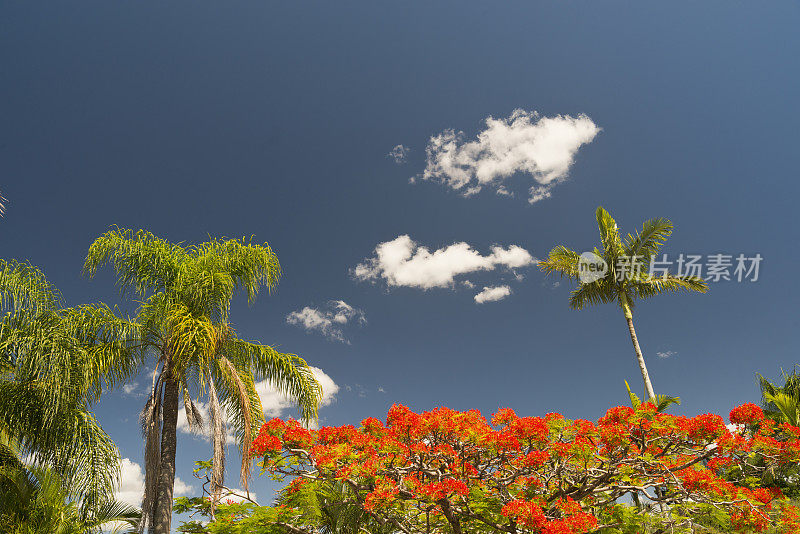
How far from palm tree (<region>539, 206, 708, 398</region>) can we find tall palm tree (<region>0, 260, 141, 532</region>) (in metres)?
17.1

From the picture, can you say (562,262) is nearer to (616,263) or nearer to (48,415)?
(616,263)

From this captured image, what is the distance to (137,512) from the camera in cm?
1228

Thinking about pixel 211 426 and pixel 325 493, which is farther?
pixel 211 426

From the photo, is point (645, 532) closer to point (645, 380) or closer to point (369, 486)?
point (369, 486)

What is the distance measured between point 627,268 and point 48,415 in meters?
19.7

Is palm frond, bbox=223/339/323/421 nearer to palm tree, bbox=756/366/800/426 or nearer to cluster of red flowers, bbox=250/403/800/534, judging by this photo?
cluster of red flowers, bbox=250/403/800/534

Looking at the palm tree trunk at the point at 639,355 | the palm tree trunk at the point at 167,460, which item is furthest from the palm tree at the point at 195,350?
the palm tree trunk at the point at 639,355

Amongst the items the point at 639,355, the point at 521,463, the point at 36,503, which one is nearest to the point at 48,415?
the point at 36,503

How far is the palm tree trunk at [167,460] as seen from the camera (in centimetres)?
998

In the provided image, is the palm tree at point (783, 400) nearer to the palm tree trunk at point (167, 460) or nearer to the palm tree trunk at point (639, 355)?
the palm tree trunk at point (639, 355)

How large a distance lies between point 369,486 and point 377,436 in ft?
3.94

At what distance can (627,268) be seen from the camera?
1956 cm

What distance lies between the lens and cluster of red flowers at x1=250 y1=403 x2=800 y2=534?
8078 mm

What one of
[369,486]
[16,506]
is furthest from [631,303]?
[16,506]
